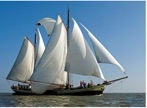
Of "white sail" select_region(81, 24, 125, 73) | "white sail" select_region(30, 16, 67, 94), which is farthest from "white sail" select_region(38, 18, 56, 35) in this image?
"white sail" select_region(81, 24, 125, 73)

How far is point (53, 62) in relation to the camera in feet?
123

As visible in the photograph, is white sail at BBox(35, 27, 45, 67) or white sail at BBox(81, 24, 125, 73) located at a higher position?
white sail at BBox(35, 27, 45, 67)

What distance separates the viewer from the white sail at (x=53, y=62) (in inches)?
1460

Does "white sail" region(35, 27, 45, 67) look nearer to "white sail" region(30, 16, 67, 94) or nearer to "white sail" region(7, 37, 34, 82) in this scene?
"white sail" region(7, 37, 34, 82)

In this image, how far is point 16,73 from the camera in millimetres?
44094

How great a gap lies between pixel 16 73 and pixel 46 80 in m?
7.78

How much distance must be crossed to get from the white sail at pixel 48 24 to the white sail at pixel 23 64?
11.1 feet

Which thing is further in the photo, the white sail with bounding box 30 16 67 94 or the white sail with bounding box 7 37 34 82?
the white sail with bounding box 7 37 34 82

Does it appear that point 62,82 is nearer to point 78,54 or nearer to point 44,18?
point 78,54

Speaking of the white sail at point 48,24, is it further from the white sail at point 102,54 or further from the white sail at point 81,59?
the white sail at point 102,54

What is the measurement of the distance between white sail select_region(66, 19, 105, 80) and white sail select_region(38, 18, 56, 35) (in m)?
8.92

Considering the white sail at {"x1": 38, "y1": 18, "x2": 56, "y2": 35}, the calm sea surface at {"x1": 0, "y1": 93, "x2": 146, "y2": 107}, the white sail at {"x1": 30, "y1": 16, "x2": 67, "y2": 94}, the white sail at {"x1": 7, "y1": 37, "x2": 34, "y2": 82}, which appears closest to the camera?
the calm sea surface at {"x1": 0, "y1": 93, "x2": 146, "y2": 107}

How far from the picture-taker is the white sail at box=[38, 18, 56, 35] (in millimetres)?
45281

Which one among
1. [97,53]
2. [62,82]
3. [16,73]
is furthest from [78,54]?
[16,73]
